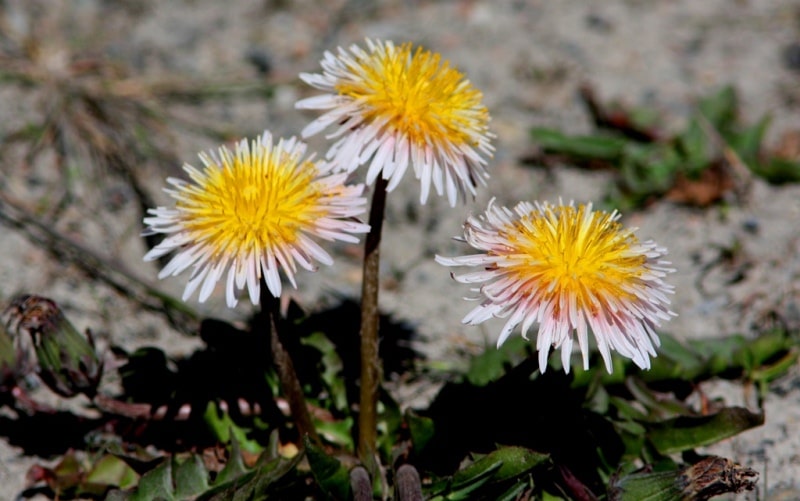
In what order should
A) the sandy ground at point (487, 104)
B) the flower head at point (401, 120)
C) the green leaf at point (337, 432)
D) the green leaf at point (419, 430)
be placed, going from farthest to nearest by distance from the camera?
1. the sandy ground at point (487, 104)
2. the green leaf at point (337, 432)
3. the green leaf at point (419, 430)
4. the flower head at point (401, 120)

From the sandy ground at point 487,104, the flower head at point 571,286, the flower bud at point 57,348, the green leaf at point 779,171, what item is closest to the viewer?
the flower head at point 571,286

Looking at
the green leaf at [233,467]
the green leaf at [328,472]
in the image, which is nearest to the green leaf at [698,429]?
the green leaf at [328,472]

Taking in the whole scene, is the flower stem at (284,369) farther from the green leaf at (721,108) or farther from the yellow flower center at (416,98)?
the green leaf at (721,108)

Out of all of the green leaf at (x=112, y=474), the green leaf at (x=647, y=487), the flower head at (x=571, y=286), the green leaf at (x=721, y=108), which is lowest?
the green leaf at (x=112, y=474)

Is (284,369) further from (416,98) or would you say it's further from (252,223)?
(416,98)

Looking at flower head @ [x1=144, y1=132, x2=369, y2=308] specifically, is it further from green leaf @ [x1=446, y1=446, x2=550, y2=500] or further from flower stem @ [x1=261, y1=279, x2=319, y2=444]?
green leaf @ [x1=446, y1=446, x2=550, y2=500]

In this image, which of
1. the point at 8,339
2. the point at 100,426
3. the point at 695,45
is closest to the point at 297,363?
the point at 100,426

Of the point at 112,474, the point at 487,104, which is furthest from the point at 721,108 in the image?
the point at 112,474
